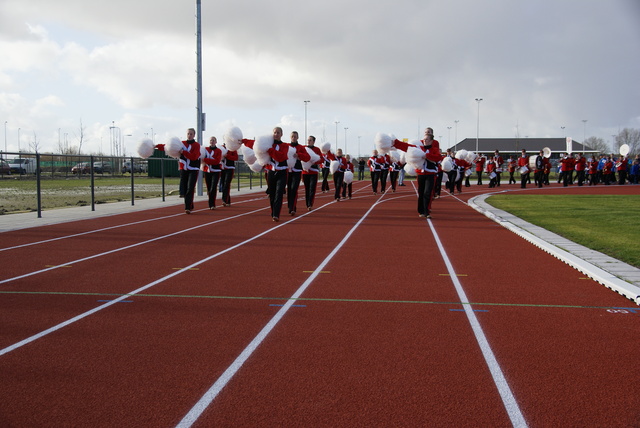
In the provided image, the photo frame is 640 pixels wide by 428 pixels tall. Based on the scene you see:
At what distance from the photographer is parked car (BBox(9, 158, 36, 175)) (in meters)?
15.1

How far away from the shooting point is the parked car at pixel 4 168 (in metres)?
14.6

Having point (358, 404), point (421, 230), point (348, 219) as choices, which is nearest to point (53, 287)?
point (358, 404)

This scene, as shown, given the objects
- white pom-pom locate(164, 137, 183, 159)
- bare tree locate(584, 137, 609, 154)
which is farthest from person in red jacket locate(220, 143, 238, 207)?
bare tree locate(584, 137, 609, 154)

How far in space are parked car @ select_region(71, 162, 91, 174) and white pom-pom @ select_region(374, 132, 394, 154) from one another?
890 cm

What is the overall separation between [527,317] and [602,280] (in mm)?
1962

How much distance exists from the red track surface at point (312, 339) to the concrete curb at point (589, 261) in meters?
0.19

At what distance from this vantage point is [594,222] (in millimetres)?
13805

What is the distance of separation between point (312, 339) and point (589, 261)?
5.17 m

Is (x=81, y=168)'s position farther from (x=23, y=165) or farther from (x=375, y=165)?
(x=375, y=165)

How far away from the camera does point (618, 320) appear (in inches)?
222

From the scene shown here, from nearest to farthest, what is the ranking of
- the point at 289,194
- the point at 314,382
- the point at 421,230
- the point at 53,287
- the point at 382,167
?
the point at 314,382 → the point at 53,287 → the point at 421,230 → the point at 289,194 → the point at 382,167

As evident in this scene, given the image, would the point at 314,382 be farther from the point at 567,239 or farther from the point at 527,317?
the point at 567,239

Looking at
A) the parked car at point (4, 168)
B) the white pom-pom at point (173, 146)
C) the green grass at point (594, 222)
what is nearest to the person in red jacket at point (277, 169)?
the white pom-pom at point (173, 146)

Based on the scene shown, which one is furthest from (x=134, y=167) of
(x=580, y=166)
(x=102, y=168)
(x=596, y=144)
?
(x=596, y=144)
